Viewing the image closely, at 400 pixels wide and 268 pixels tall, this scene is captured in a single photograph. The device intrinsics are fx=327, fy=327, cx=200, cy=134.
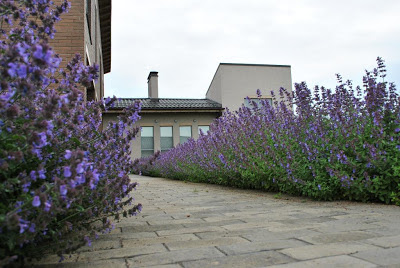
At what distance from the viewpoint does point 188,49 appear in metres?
19.5

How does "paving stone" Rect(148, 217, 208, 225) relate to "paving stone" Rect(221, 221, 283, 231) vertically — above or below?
below

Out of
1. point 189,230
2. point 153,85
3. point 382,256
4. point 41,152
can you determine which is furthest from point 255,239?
point 153,85

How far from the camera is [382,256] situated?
172 cm

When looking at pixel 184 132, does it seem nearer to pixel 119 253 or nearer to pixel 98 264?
pixel 119 253

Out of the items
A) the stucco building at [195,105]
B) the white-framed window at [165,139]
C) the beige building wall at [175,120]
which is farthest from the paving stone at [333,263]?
the white-framed window at [165,139]

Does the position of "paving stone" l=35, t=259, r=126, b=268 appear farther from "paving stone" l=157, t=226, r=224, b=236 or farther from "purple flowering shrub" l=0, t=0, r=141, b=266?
"paving stone" l=157, t=226, r=224, b=236

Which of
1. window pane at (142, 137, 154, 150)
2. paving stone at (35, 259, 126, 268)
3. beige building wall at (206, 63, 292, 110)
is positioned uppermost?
beige building wall at (206, 63, 292, 110)

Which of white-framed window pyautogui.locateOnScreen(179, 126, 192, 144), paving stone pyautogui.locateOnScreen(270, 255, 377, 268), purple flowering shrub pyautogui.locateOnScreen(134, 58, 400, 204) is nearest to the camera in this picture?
paving stone pyautogui.locateOnScreen(270, 255, 377, 268)

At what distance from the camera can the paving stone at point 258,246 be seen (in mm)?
1935

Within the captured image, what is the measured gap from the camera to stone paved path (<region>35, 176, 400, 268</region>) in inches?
68.6

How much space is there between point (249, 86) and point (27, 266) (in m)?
20.5

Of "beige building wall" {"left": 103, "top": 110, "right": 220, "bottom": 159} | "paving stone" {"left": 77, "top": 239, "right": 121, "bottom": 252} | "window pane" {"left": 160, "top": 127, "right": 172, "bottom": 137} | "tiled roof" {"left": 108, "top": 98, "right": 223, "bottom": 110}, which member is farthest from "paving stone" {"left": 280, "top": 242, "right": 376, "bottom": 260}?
"window pane" {"left": 160, "top": 127, "right": 172, "bottom": 137}

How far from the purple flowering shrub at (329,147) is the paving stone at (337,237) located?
129cm

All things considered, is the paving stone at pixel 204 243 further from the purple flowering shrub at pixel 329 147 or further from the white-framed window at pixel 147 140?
the white-framed window at pixel 147 140
